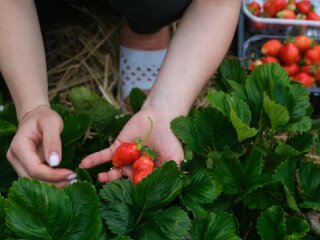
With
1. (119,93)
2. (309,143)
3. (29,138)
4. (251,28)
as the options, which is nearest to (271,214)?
(309,143)

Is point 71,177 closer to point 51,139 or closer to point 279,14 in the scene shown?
point 51,139

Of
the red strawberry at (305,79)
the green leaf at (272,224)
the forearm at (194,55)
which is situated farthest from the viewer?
the red strawberry at (305,79)

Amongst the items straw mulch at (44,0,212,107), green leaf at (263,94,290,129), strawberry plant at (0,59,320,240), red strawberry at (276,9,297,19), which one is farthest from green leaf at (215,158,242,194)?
red strawberry at (276,9,297,19)

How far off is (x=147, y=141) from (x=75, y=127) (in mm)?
148

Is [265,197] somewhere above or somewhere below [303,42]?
above

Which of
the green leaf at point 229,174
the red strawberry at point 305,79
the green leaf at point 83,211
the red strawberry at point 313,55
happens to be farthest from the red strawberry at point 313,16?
the green leaf at point 83,211

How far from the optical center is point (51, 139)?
96cm

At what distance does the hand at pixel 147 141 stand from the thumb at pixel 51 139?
0.09 meters

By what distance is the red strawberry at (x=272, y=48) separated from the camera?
189 centimetres

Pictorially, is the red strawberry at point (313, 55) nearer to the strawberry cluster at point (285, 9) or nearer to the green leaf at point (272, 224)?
the strawberry cluster at point (285, 9)

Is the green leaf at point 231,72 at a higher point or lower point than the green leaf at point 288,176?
higher

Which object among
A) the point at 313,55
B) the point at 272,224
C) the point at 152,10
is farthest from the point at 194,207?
the point at 313,55

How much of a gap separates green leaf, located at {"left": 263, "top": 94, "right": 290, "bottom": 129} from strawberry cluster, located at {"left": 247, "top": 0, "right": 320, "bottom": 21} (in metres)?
1.01

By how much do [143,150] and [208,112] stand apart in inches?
5.6
